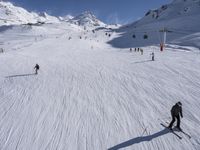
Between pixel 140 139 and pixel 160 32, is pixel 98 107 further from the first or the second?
pixel 160 32

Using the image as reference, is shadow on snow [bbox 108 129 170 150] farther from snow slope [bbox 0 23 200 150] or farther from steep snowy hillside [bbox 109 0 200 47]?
steep snowy hillside [bbox 109 0 200 47]

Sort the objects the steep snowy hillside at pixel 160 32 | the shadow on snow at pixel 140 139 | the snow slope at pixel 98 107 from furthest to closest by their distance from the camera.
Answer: the steep snowy hillside at pixel 160 32 → the snow slope at pixel 98 107 → the shadow on snow at pixel 140 139

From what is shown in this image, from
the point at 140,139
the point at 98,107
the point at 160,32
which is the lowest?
the point at 140,139

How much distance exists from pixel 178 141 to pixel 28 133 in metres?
8.51

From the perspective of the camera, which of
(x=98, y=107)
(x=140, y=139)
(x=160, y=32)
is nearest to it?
(x=140, y=139)

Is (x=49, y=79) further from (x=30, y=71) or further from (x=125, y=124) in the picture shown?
(x=125, y=124)

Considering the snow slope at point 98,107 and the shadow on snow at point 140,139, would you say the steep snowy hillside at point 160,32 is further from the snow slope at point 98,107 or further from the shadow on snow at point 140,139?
the shadow on snow at point 140,139

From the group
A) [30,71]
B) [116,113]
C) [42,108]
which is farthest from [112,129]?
[30,71]

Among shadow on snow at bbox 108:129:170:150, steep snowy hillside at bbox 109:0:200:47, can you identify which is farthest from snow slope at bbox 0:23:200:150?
steep snowy hillside at bbox 109:0:200:47

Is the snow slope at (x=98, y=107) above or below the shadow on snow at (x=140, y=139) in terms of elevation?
above

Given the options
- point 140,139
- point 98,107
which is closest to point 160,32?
point 98,107

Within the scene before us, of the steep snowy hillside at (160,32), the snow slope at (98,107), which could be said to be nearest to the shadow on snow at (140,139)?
the snow slope at (98,107)

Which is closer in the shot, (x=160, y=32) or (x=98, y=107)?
(x=98, y=107)

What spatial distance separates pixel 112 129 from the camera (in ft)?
41.8
